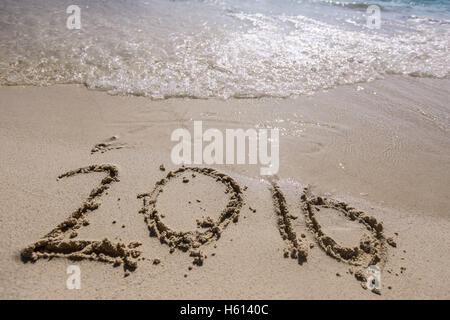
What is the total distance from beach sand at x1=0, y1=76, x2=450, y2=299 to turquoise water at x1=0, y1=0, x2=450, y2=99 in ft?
1.63

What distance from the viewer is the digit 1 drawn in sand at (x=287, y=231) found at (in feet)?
8.17

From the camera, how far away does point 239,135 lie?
3.90 metres

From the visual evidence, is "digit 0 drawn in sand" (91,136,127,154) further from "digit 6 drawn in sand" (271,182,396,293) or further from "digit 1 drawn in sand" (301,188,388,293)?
"digit 1 drawn in sand" (301,188,388,293)

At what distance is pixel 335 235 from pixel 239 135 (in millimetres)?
1761

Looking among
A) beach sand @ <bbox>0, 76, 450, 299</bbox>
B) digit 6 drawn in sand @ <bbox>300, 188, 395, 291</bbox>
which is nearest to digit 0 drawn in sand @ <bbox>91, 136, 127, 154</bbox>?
beach sand @ <bbox>0, 76, 450, 299</bbox>

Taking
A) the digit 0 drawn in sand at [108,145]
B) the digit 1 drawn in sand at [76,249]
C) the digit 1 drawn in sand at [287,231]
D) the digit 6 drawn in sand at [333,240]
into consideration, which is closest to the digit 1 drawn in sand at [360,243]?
the digit 6 drawn in sand at [333,240]

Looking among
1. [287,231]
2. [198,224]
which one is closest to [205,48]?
[198,224]

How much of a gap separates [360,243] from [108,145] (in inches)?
114

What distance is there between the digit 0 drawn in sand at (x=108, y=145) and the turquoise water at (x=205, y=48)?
1.25 metres

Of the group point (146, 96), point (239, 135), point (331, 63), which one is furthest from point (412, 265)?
point (331, 63)

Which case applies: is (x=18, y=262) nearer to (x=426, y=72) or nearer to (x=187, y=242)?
(x=187, y=242)

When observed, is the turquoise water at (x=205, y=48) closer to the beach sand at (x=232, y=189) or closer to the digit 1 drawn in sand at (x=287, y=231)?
the beach sand at (x=232, y=189)

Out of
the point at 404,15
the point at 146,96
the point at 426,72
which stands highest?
the point at 404,15

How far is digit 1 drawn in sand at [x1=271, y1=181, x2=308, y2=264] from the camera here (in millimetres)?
2490
